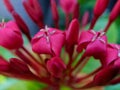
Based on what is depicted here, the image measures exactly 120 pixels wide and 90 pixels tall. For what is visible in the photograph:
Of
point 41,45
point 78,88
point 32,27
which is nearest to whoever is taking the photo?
point 41,45

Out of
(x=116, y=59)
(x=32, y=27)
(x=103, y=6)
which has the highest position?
(x=32, y=27)

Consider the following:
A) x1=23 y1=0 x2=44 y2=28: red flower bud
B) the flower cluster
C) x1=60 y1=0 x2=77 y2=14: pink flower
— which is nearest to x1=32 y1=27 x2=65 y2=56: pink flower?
the flower cluster

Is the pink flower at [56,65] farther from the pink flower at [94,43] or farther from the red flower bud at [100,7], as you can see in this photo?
the red flower bud at [100,7]

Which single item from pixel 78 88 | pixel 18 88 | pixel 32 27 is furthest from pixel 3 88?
pixel 32 27

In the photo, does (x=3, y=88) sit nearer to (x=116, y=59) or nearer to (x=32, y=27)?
(x=116, y=59)

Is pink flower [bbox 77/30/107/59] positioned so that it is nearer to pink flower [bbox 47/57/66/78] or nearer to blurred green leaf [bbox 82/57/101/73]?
pink flower [bbox 47/57/66/78]

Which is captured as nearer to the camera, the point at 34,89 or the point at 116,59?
the point at 116,59
